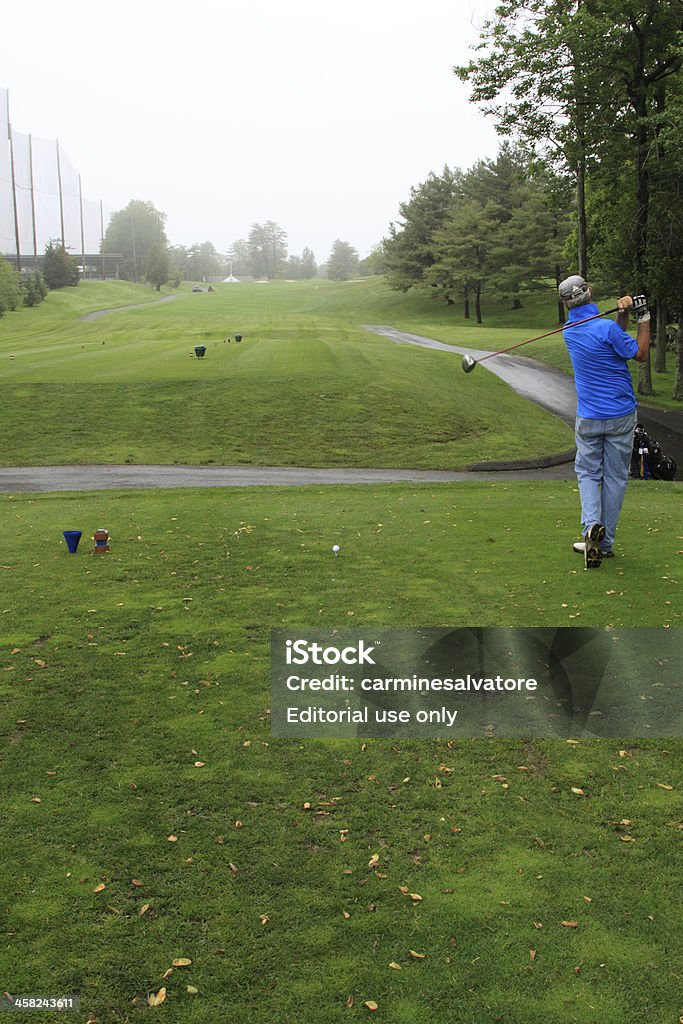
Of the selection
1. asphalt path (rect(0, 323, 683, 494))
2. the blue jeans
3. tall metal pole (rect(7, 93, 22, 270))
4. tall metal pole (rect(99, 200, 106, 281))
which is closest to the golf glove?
the blue jeans

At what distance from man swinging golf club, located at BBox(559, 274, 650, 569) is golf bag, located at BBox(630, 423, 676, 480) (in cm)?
1076

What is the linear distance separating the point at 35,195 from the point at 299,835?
112 metres

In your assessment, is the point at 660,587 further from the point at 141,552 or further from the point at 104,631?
the point at 141,552

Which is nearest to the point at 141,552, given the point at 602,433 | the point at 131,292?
the point at 602,433

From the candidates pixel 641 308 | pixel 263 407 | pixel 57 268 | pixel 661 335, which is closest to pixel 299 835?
pixel 641 308

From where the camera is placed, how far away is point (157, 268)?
4761 inches

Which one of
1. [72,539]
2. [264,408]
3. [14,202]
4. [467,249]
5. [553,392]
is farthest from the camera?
[14,202]

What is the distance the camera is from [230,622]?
7781mm

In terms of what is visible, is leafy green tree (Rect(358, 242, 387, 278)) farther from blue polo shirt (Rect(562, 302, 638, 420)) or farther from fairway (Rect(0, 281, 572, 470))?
blue polo shirt (Rect(562, 302, 638, 420))

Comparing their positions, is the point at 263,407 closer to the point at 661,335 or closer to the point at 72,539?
the point at 72,539

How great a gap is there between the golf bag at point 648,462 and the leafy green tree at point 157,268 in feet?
363

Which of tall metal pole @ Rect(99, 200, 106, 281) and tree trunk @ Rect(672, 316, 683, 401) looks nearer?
tree trunk @ Rect(672, 316, 683, 401)

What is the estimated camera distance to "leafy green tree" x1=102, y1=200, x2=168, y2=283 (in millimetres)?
140250

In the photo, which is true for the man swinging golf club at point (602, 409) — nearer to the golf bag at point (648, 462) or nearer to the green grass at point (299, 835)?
the green grass at point (299, 835)
